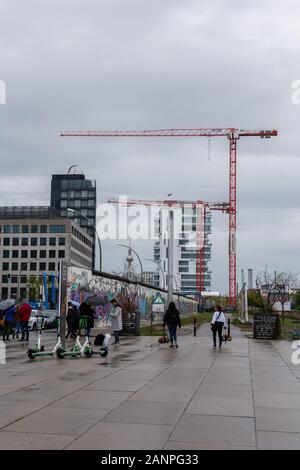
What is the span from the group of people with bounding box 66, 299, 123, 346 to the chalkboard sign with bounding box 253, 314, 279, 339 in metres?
7.49

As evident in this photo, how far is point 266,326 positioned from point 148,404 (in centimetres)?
1811

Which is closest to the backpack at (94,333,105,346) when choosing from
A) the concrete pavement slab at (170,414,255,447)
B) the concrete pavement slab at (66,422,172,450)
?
the concrete pavement slab at (170,414,255,447)

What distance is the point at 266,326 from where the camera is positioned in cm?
2656

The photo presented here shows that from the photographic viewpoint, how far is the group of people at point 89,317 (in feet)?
64.6

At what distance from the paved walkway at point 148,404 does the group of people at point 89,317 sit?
133 inches

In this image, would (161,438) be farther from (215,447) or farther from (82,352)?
(82,352)

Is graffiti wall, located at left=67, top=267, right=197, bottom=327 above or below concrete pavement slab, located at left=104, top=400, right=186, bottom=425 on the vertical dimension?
above

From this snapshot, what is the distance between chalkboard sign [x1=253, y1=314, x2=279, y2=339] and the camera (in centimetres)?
2653

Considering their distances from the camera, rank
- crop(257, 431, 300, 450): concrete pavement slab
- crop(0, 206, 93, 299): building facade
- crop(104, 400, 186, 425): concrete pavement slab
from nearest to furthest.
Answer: crop(257, 431, 300, 450): concrete pavement slab → crop(104, 400, 186, 425): concrete pavement slab → crop(0, 206, 93, 299): building facade

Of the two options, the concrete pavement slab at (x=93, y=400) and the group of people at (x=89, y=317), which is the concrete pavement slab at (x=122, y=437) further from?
the group of people at (x=89, y=317)

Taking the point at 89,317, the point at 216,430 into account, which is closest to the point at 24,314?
the point at 89,317

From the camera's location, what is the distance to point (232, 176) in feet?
431

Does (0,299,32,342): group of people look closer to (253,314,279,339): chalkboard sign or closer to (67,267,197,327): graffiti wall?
(67,267,197,327): graffiti wall
